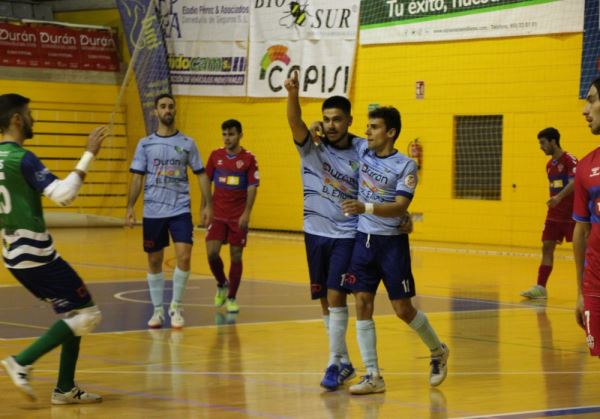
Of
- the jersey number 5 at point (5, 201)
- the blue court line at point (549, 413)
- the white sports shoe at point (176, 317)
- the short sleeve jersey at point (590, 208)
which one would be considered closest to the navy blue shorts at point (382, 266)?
the blue court line at point (549, 413)

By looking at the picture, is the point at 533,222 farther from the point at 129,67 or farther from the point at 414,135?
the point at 129,67

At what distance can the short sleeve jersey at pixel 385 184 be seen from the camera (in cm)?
823

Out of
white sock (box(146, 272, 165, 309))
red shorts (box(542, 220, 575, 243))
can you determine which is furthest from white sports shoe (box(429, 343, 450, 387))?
red shorts (box(542, 220, 575, 243))

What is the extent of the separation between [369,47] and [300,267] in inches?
311

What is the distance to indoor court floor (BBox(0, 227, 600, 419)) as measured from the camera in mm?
7703

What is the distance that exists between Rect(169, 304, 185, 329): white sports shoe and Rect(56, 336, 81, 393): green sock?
3899mm

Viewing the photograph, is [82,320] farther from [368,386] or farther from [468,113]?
[468,113]

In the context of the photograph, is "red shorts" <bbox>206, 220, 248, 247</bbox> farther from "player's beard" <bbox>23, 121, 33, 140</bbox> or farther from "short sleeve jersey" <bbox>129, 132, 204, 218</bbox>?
"player's beard" <bbox>23, 121, 33, 140</bbox>

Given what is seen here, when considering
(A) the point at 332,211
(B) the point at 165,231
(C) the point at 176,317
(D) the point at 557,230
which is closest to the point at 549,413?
(A) the point at 332,211

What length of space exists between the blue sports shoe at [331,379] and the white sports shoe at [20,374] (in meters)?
2.04

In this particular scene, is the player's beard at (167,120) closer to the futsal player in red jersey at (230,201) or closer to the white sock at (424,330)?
the futsal player in red jersey at (230,201)

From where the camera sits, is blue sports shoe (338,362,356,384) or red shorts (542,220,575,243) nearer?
blue sports shoe (338,362,356,384)

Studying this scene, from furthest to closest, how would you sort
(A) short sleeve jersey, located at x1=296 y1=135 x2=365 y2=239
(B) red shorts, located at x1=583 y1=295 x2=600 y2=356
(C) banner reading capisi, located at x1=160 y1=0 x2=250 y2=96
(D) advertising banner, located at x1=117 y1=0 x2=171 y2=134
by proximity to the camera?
(D) advertising banner, located at x1=117 y1=0 x2=171 y2=134, (C) banner reading capisi, located at x1=160 y1=0 x2=250 y2=96, (A) short sleeve jersey, located at x1=296 y1=135 x2=365 y2=239, (B) red shorts, located at x1=583 y1=295 x2=600 y2=356

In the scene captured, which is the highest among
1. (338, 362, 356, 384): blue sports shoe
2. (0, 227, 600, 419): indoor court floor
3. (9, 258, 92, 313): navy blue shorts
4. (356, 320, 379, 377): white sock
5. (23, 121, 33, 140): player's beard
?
(23, 121, 33, 140): player's beard
